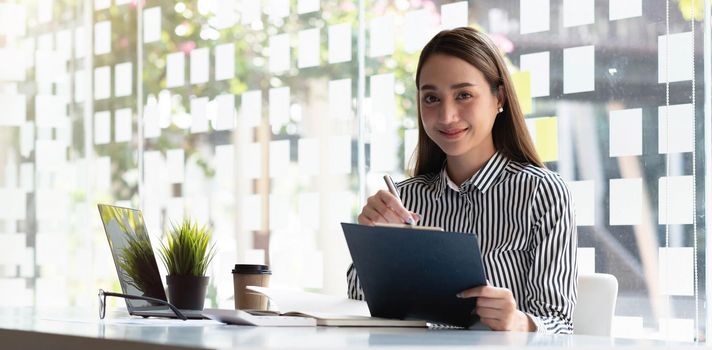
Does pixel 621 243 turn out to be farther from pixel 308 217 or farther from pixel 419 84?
pixel 308 217

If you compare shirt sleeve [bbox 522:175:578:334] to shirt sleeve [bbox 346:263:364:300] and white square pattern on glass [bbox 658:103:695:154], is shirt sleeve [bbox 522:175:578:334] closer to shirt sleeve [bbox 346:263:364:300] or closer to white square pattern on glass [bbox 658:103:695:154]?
shirt sleeve [bbox 346:263:364:300]

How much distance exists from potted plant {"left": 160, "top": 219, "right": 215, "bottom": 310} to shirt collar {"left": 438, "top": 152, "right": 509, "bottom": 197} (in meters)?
0.61

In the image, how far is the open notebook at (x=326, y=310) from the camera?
1752 millimetres

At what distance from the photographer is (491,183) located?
2.43 metres

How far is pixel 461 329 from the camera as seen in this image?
6.02ft

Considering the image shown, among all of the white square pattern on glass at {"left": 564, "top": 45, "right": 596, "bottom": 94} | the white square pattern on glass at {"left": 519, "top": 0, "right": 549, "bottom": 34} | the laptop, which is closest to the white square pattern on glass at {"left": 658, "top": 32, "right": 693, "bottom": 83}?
the white square pattern on glass at {"left": 564, "top": 45, "right": 596, "bottom": 94}

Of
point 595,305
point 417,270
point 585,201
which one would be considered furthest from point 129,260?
point 585,201

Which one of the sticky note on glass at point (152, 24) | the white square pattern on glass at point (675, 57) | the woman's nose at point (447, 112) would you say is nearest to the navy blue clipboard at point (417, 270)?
the woman's nose at point (447, 112)

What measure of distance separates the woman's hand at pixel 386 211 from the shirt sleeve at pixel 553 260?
1.13 feet

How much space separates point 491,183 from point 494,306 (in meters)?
0.71

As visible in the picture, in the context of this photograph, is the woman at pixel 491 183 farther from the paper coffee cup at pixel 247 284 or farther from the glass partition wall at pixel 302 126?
the glass partition wall at pixel 302 126

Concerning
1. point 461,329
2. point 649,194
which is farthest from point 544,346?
point 649,194

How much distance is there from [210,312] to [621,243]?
1900 mm

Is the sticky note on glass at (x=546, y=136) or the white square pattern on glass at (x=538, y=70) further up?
the white square pattern on glass at (x=538, y=70)
